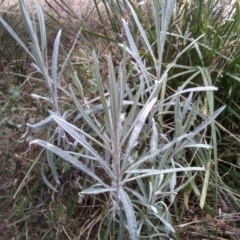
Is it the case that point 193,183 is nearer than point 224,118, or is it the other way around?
point 193,183

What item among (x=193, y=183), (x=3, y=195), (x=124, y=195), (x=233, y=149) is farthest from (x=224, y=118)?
(x=3, y=195)

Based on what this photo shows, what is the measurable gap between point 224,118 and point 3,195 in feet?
2.58

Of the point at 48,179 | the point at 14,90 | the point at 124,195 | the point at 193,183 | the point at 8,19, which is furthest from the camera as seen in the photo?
the point at 8,19

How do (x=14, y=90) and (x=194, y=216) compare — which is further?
(x=14, y=90)

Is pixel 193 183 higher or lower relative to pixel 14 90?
lower

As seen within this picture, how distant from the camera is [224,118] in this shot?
6.15 feet

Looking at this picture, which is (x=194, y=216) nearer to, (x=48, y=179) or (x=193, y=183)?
(x=193, y=183)

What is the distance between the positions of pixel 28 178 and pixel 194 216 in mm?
543

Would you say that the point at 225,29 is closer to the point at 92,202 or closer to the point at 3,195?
the point at 92,202

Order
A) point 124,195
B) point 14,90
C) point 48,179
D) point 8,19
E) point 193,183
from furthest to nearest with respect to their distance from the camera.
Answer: point 8,19
point 14,90
point 48,179
point 193,183
point 124,195

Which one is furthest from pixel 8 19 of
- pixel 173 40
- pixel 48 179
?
pixel 48 179

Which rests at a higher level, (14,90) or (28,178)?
(14,90)

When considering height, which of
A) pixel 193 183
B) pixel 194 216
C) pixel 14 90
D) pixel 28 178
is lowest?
pixel 194 216

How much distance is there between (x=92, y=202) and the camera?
1736 mm
